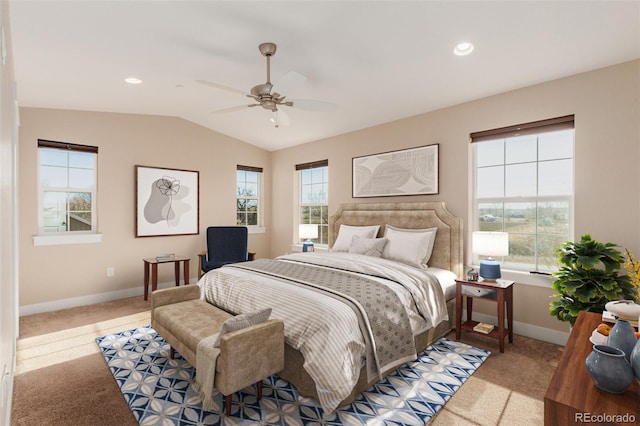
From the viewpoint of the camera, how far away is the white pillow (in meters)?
3.59

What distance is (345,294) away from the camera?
243 cm

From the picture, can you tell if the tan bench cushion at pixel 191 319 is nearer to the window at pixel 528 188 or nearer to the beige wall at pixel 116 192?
the beige wall at pixel 116 192

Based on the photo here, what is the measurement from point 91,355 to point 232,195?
11.0 feet

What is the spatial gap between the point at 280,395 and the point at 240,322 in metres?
0.68

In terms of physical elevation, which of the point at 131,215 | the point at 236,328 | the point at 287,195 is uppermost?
the point at 287,195

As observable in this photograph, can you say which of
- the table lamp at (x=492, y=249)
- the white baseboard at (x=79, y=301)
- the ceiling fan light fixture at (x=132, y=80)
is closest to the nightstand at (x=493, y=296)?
the table lamp at (x=492, y=249)

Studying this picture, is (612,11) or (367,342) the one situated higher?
(612,11)

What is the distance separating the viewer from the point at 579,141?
299 centimetres

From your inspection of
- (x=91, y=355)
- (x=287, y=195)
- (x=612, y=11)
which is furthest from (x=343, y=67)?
Result: (x=91, y=355)

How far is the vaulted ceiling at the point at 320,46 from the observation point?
2.29 metres

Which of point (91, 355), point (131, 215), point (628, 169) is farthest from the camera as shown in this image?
point (131, 215)

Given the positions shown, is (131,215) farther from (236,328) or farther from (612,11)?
(612,11)

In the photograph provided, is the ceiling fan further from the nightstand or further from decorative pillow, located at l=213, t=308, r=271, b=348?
the nightstand

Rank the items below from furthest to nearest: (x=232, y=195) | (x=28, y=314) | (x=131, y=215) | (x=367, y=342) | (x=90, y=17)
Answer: (x=232, y=195)
(x=131, y=215)
(x=28, y=314)
(x=90, y=17)
(x=367, y=342)
